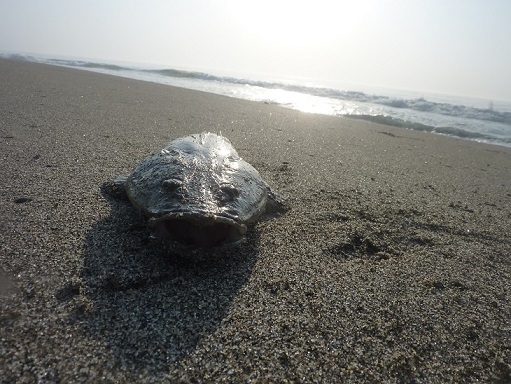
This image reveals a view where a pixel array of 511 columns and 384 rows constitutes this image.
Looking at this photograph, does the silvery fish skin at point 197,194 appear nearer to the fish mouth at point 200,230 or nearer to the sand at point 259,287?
the fish mouth at point 200,230

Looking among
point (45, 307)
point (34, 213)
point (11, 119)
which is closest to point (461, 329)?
point (45, 307)

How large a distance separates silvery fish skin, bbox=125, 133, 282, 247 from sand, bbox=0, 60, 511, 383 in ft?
0.55

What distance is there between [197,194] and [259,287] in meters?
0.67

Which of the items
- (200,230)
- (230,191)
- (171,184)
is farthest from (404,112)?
(200,230)

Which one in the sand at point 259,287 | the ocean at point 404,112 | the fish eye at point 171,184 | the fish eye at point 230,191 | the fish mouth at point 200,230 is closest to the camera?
the sand at point 259,287

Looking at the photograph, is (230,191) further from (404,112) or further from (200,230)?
(404,112)

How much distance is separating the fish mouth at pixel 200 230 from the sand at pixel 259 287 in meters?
0.10

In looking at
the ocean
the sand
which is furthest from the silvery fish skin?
the ocean

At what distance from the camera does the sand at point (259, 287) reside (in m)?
1.66

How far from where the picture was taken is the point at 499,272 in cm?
268

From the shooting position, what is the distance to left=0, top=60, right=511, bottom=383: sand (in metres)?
1.66

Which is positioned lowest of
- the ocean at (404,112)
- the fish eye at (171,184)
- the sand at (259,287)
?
the sand at (259,287)

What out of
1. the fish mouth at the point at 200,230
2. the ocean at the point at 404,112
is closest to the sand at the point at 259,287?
the fish mouth at the point at 200,230

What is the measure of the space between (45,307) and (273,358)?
3.75ft
